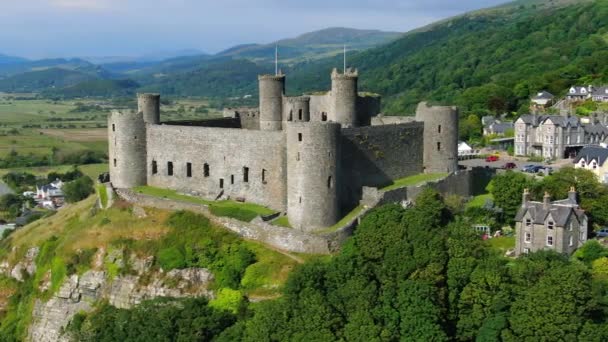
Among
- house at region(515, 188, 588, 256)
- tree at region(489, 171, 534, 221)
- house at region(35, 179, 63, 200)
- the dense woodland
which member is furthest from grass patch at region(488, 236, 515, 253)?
house at region(35, 179, 63, 200)

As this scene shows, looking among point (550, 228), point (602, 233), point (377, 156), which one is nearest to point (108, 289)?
point (377, 156)

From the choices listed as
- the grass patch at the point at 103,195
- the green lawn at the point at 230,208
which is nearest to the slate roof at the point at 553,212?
the green lawn at the point at 230,208

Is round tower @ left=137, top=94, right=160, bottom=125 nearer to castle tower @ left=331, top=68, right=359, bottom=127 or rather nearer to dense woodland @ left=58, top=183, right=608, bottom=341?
castle tower @ left=331, top=68, right=359, bottom=127

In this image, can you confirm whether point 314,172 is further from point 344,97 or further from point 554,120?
point 554,120

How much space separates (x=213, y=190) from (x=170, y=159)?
150 inches

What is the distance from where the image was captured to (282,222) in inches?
1671

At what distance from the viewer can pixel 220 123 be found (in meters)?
53.6

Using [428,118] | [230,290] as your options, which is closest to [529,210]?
[428,118]

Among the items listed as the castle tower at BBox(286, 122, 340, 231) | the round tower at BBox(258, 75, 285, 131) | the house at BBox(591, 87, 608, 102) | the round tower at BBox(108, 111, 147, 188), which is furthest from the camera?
the house at BBox(591, 87, 608, 102)

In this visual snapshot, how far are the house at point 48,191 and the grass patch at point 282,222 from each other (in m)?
73.3

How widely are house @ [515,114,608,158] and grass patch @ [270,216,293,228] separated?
35507 mm

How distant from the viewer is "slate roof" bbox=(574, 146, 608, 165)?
56281 millimetres

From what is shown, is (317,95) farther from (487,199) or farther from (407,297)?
(407,297)

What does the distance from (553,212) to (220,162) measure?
58.6 feet
